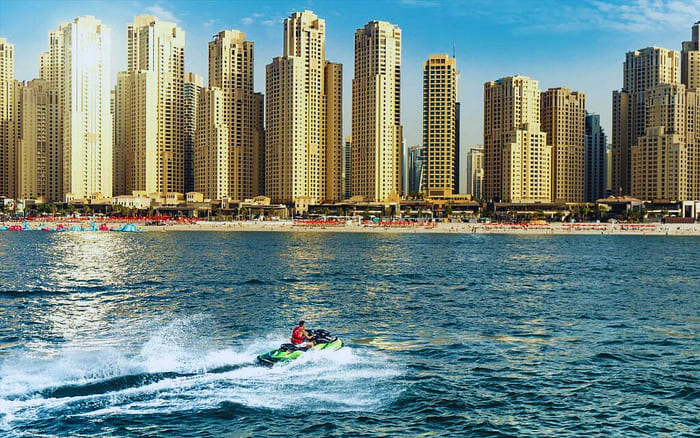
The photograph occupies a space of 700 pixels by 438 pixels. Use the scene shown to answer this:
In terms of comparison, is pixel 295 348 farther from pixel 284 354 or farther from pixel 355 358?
pixel 355 358

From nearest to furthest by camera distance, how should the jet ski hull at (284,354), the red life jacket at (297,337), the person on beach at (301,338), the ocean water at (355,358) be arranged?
the ocean water at (355,358) → the jet ski hull at (284,354) → the person on beach at (301,338) → the red life jacket at (297,337)

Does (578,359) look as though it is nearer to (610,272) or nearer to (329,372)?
(329,372)

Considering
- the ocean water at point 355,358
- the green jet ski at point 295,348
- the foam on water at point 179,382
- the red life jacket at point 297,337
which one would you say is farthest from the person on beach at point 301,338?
the ocean water at point 355,358

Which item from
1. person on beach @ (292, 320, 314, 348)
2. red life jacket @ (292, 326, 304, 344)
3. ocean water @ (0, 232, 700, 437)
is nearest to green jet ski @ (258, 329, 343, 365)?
person on beach @ (292, 320, 314, 348)

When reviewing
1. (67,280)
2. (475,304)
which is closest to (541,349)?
(475,304)

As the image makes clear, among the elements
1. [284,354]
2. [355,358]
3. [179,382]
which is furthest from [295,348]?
[179,382]

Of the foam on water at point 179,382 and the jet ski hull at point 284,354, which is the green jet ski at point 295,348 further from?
the foam on water at point 179,382

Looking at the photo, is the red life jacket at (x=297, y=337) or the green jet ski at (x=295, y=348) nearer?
the green jet ski at (x=295, y=348)
